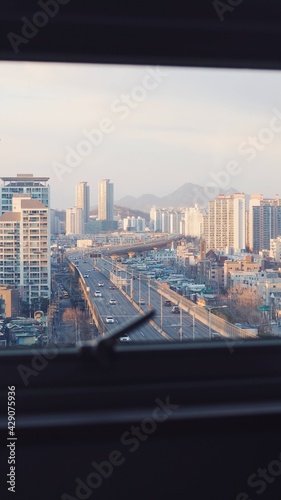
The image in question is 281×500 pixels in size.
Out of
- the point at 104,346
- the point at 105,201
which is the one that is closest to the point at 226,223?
the point at 105,201

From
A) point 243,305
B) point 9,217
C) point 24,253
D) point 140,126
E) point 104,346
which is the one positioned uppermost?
point 140,126

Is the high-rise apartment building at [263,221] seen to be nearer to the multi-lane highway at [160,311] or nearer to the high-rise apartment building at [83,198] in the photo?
the multi-lane highway at [160,311]

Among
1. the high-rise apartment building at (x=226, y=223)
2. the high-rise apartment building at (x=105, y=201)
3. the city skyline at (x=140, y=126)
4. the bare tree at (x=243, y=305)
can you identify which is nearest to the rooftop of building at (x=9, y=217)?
the city skyline at (x=140, y=126)

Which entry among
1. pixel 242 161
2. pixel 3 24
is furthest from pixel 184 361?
pixel 3 24

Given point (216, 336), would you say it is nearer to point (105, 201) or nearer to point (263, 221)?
point (263, 221)

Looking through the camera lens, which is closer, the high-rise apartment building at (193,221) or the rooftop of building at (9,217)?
the rooftop of building at (9,217)

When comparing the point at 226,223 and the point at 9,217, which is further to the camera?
the point at 226,223

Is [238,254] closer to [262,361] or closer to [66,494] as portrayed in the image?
[262,361]
